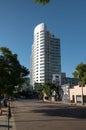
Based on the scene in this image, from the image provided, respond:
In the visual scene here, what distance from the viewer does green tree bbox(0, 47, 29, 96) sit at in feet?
127

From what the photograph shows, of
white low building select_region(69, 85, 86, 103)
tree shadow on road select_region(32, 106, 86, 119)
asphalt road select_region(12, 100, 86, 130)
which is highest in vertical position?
white low building select_region(69, 85, 86, 103)

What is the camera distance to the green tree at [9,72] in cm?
3881

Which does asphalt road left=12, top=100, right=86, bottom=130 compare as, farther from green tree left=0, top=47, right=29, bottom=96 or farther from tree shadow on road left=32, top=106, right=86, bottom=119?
green tree left=0, top=47, right=29, bottom=96

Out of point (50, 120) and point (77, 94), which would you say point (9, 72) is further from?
point (77, 94)

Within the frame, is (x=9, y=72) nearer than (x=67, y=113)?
No

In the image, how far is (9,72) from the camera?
41750mm

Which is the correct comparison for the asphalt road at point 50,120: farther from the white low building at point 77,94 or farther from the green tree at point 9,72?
the white low building at point 77,94

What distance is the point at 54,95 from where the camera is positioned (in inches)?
5217

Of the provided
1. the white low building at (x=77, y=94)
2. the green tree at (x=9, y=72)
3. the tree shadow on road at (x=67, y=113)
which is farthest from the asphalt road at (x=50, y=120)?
the white low building at (x=77, y=94)

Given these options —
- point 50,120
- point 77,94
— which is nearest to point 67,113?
point 50,120

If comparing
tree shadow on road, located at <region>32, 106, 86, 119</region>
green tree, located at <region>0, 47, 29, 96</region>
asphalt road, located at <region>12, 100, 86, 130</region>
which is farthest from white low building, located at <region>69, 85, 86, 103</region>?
asphalt road, located at <region>12, 100, 86, 130</region>

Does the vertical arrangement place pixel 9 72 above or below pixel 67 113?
above

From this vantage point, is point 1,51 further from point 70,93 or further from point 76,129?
point 70,93

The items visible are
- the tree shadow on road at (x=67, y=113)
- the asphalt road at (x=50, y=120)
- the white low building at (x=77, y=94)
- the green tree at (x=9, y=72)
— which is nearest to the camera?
the asphalt road at (x=50, y=120)
